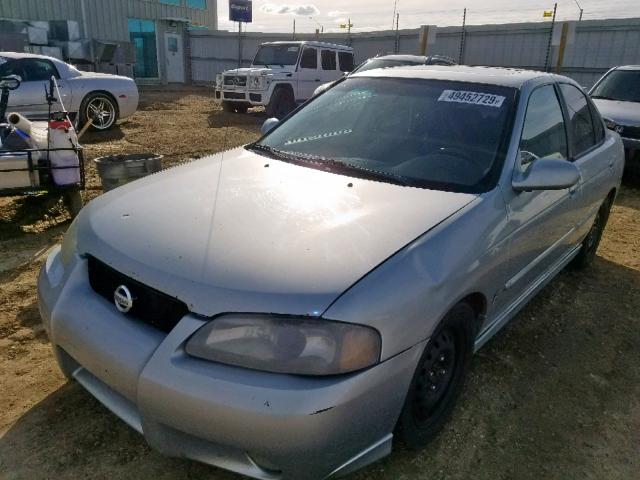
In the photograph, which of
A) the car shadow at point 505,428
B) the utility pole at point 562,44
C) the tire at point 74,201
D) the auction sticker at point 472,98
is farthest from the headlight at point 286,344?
the utility pole at point 562,44

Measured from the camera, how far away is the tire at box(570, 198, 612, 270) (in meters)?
4.13

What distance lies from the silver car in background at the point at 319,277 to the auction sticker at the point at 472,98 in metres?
0.01

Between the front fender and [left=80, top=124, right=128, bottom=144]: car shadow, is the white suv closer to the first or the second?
[left=80, top=124, right=128, bottom=144]: car shadow

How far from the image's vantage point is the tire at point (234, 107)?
13336mm

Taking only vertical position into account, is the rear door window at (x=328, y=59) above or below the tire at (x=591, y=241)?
above

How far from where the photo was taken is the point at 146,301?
1829 mm

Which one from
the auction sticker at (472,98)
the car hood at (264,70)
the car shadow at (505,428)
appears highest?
the car hood at (264,70)

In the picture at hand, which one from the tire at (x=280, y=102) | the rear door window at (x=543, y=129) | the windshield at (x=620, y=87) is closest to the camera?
the rear door window at (x=543, y=129)

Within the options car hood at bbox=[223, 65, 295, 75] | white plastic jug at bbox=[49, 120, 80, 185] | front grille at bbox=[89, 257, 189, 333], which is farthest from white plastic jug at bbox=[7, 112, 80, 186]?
car hood at bbox=[223, 65, 295, 75]

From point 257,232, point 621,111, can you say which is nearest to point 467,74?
point 257,232

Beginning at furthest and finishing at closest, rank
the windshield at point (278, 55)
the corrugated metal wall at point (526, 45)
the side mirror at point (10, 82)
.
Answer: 1. the corrugated metal wall at point (526, 45)
2. the windshield at point (278, 55)
3. the side mirror at point (10, 82)

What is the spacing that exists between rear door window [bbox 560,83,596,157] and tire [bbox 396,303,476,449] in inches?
70.1

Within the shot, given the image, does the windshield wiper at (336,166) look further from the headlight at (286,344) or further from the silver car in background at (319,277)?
the headlight at (286,344)

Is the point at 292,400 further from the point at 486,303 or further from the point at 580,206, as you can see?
the point at 580,206
